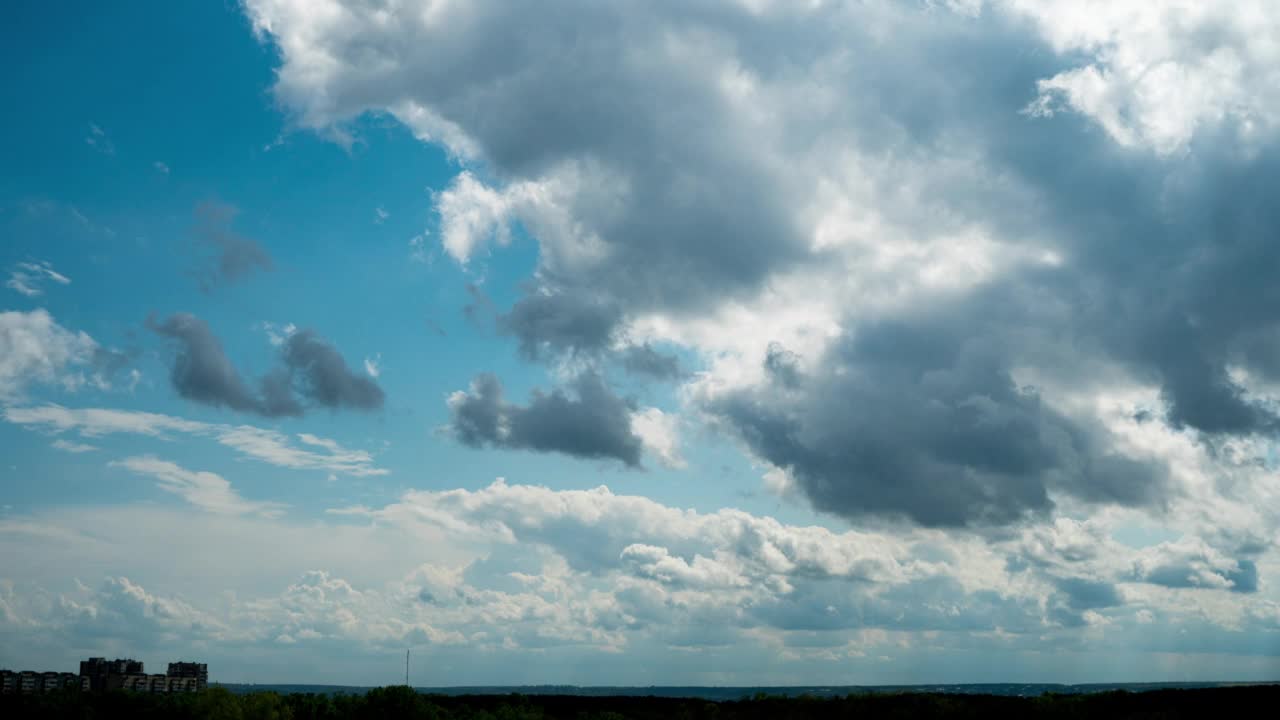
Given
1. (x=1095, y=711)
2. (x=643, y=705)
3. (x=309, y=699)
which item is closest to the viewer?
(x=1095, y=711)

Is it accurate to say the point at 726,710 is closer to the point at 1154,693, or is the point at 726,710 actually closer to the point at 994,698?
the point at 994,698

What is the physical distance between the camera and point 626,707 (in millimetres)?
170625

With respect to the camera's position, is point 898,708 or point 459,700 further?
point 459,700

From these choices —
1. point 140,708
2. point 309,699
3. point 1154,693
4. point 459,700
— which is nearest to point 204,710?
point 140,708

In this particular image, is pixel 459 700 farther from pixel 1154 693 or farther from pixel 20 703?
pixel 1154 693

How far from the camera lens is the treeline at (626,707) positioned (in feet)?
344

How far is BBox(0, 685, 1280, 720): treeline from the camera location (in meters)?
105

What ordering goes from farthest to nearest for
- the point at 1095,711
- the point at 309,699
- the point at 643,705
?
the point at 643,705 → the point at 309,699 → the point at 1095,711

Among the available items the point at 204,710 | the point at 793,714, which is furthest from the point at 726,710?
the point at 204,710

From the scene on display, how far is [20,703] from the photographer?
14262cm

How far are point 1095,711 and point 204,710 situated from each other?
10286 centimetres

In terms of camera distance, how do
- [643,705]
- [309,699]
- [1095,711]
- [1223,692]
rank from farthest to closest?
[643,705] < [309,699] < [1095,711] < [1223,692]

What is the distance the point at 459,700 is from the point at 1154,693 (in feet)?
347

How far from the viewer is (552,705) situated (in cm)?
17925
